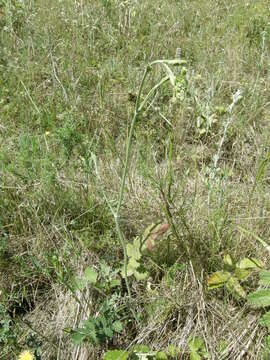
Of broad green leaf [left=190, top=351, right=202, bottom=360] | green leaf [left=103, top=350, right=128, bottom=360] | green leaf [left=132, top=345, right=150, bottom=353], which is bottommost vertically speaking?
broad green leaf [left=190, top=351, right=202, bottom=360]

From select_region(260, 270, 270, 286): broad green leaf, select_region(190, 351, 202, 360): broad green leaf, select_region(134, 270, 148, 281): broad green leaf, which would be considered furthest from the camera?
select_region(134, 270, 148, 281): broad green leaf

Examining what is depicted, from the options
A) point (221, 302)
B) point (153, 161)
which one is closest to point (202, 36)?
point (153, 161)

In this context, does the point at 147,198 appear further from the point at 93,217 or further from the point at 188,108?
the point at 188,108

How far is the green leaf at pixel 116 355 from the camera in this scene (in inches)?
52.3

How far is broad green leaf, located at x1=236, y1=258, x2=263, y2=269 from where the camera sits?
5.02 feet

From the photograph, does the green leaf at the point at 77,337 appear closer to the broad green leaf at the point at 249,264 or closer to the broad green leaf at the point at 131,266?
the broad green leaf at the point at 131,266

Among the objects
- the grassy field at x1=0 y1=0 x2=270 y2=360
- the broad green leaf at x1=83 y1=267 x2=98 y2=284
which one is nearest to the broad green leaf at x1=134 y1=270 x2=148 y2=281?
the grassy field at x1=0 y1=0 x2=270 y2=360

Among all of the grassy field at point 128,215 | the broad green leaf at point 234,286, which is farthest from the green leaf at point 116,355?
the broad green leaf at point 234,286

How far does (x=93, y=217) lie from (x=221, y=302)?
0.67 m

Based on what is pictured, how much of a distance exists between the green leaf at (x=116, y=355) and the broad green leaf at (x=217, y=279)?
42 cm

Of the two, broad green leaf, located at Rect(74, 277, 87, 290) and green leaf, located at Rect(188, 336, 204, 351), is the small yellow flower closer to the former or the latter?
broad green leaf, located at Rect(74, 277, 87, 290)

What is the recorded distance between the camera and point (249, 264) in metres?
1.54

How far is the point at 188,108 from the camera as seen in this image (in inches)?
88.8

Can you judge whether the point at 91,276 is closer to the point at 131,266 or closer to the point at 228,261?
the point at 131,266
